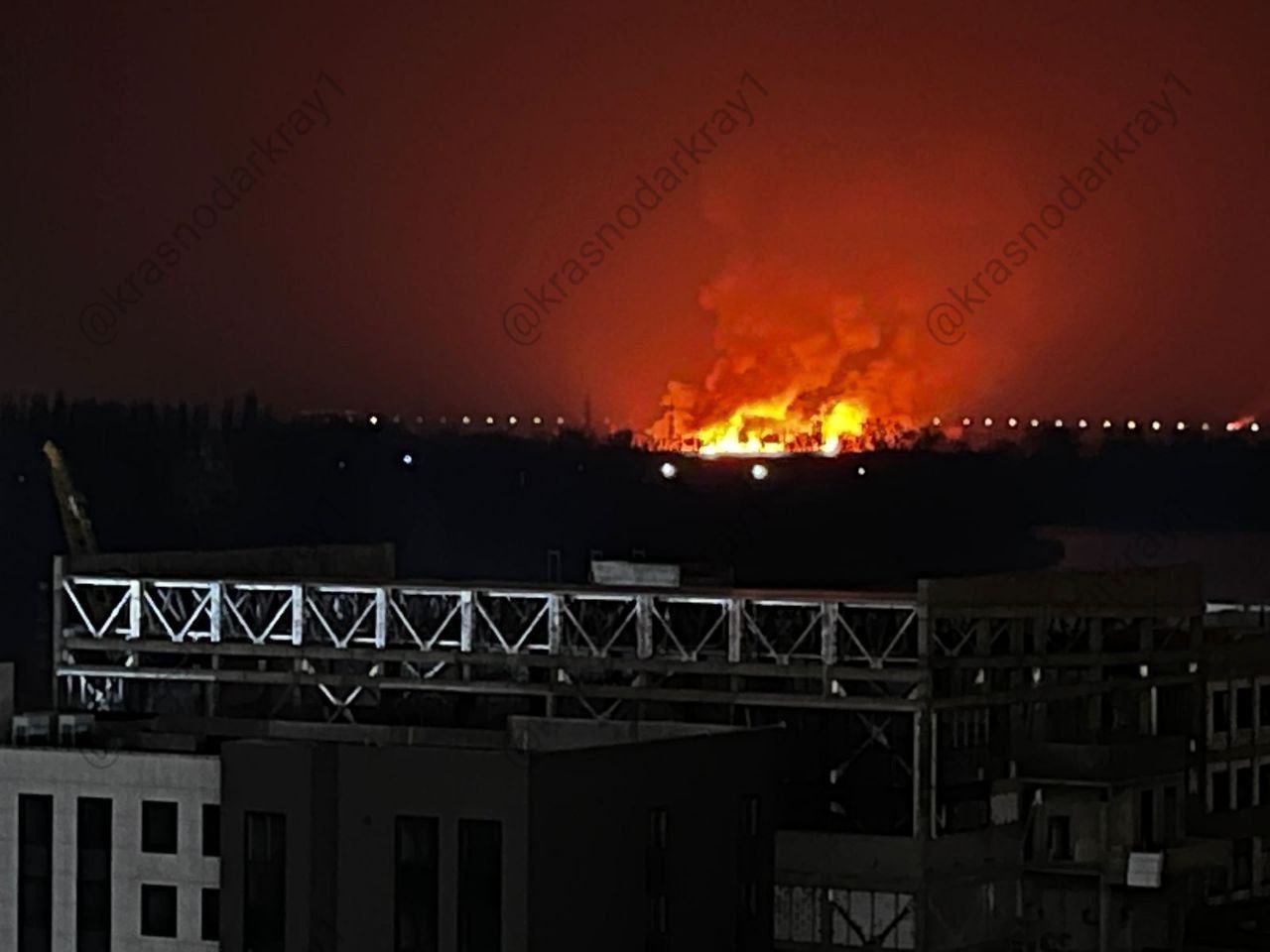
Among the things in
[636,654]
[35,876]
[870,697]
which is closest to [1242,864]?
[870,697]

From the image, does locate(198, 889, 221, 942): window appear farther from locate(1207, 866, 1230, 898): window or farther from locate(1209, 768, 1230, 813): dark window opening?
locate(1209, 768, 1230, 813): dark window opening

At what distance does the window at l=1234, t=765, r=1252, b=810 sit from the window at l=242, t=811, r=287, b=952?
71.1ft

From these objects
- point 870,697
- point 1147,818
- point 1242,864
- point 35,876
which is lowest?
point 1242,864

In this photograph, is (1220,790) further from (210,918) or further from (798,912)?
(210,918)

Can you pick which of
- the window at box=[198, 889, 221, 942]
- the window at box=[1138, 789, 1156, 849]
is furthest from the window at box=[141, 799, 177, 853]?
the window at box=[1138, 789, 1156, 849]

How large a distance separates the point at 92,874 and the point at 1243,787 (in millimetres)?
23303

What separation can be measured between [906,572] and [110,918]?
66125 mm

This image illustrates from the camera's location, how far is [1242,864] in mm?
60531

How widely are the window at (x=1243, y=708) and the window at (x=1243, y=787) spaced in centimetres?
77

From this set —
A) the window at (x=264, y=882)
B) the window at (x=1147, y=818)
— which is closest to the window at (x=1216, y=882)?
the window at (x=1147, y=818)

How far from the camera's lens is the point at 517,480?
151875 millimetres

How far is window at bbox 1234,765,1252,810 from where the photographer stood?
6159 cm

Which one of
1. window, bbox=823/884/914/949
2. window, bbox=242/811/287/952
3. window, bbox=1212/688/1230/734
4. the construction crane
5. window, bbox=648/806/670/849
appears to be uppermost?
the construction crane

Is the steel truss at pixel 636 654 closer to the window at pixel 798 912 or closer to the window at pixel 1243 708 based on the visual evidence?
the window at pixel 798 912
